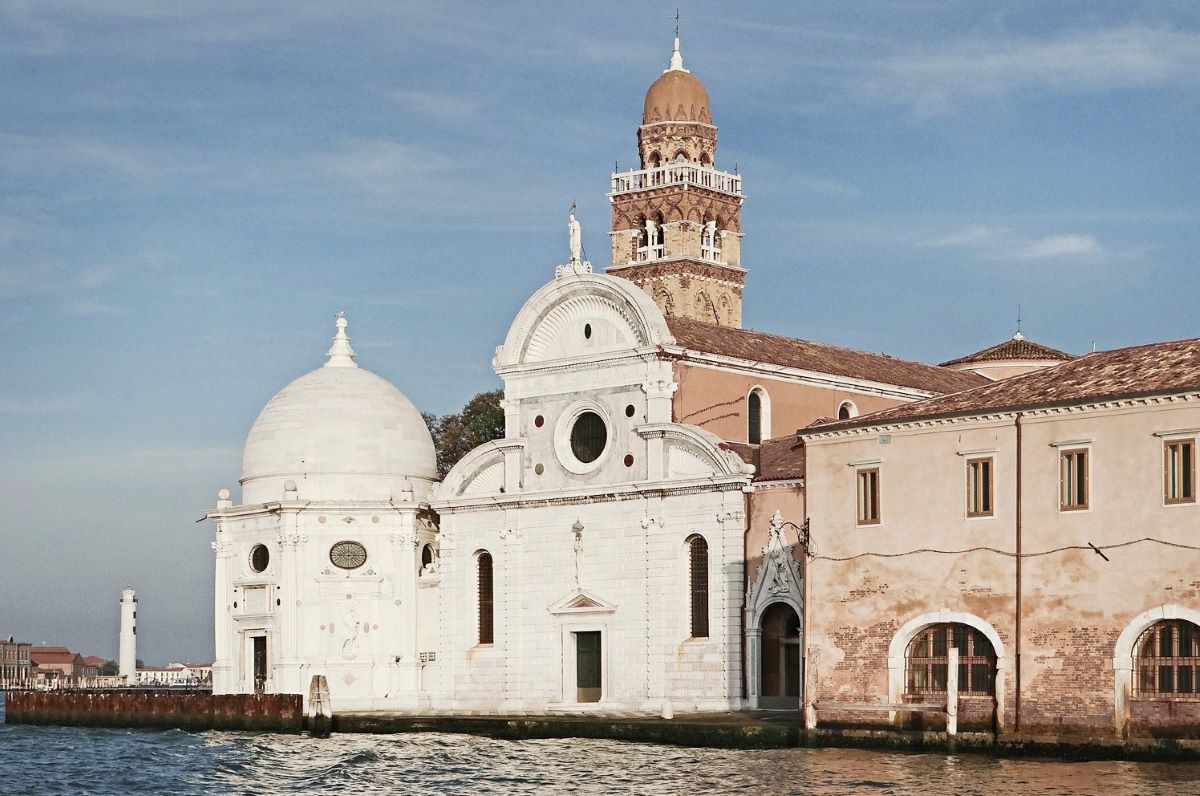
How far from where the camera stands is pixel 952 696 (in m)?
38.3

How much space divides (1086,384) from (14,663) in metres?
139

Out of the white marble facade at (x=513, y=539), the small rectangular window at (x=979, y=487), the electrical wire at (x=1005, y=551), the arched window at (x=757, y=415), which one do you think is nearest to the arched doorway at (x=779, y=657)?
the white marble facade at (x=513, y=539)

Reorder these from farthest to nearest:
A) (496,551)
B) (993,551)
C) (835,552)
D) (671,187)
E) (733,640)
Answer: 1. (671,187)
2. (496,551)
3. (733,640)
4. (835,552)
5. (993,551)

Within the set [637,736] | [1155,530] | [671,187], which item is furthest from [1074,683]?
[671,187]

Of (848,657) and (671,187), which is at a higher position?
(671,187)

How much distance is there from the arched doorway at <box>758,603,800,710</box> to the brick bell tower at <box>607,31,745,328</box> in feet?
90.7

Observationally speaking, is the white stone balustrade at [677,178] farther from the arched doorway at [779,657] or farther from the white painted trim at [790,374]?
the arched doorway at [779,657]

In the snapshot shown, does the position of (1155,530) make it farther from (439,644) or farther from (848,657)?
(439,644)

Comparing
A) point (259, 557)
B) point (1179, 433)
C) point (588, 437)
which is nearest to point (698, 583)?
point (588, 437)

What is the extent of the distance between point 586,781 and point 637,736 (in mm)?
7072

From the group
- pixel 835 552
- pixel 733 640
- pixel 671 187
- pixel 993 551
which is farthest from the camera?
pixel 671 187

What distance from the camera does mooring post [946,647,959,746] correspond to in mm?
38156

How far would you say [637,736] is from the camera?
44125 mm

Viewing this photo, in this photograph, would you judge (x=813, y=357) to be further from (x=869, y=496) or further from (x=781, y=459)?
(x=869, y=496)
